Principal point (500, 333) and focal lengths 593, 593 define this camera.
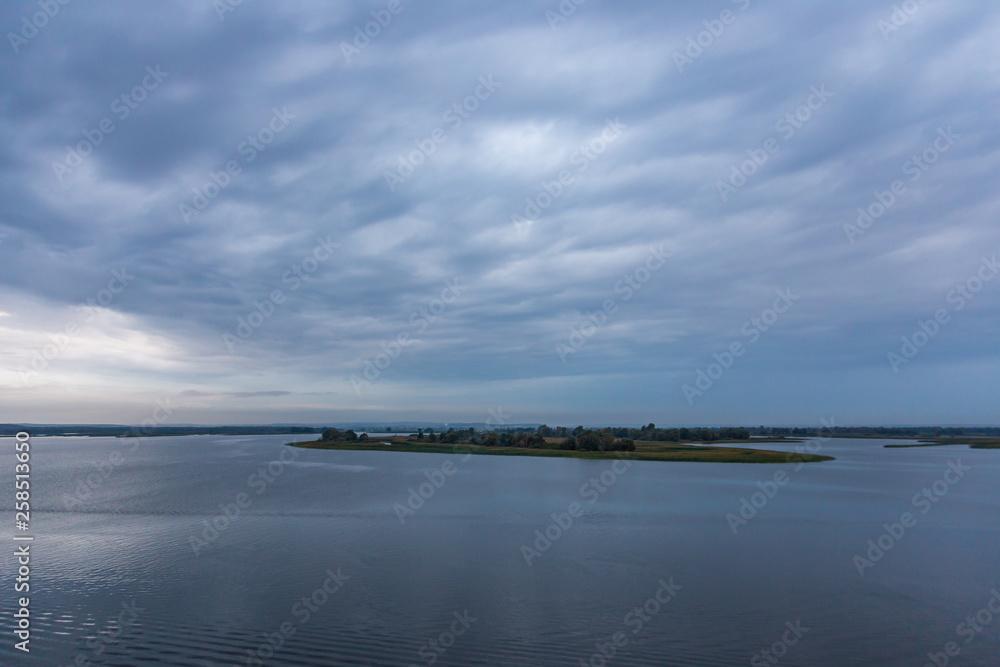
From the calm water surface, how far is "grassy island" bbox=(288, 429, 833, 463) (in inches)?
1252

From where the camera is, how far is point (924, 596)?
49.0 feet

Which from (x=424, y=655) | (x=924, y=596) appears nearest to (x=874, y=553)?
(x=924, y=596)

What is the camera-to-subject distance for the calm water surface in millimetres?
11195

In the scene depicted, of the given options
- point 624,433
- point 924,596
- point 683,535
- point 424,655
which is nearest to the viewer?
point 424,655

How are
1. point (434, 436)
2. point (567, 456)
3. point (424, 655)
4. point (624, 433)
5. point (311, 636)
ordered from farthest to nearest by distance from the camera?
point (624, 433), point (434, 436), point (567, 456), point (311, 636), point (424, 655)

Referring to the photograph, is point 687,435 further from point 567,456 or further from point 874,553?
point 874,553

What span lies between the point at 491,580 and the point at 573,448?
58.1 m

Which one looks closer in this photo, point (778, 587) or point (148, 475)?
point (778, 587)

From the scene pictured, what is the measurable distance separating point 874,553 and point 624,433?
335 ft

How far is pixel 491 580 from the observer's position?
51.4 feet
